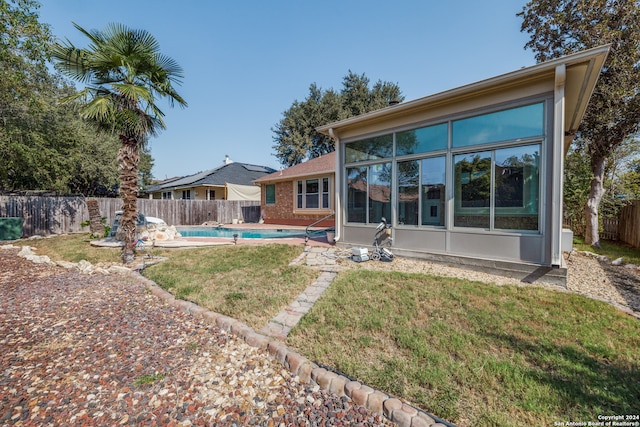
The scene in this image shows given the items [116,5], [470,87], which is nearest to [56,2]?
[116,5]

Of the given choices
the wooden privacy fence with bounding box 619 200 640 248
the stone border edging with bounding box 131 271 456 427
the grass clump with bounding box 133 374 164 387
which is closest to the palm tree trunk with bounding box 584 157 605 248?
the wooden privacy fence with bounding box 619 200 640 248

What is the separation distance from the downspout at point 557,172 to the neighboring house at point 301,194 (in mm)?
9558

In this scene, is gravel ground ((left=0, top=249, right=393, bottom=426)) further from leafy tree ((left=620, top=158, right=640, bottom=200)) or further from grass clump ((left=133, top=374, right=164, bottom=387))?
leafy tree ((left=620, top=158, right=640, bottom=200))

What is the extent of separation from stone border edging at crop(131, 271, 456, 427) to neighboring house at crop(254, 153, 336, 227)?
10356 mm

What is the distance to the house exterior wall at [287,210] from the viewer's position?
14.7 meters

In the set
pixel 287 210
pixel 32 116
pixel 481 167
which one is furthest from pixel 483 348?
pixel 32 116

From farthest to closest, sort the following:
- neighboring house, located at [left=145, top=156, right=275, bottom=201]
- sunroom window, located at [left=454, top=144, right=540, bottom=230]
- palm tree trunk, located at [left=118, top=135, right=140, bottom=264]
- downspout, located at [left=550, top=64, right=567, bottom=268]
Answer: neighboring house, located at [left=145, top=156, right=275, bottom=201] < palm tree trunk, located at [left=118, top=135, right=140, bottom=264] < sunroom window, located at [left=454, top=144, right=540, bottom=230] < downspout, located at [left=550, top=64, right=567, bottom=268]

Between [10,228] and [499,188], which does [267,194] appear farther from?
[499,188]

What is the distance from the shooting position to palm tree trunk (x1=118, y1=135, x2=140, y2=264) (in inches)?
274

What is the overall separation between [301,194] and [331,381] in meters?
13.6

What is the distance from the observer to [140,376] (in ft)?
8.82

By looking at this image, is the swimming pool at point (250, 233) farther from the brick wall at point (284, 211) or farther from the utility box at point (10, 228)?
the utility box at point (10, 228)

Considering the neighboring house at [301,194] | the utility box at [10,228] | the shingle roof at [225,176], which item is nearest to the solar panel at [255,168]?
the shingle roof at [225,176]

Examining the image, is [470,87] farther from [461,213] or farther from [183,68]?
[183,68]
